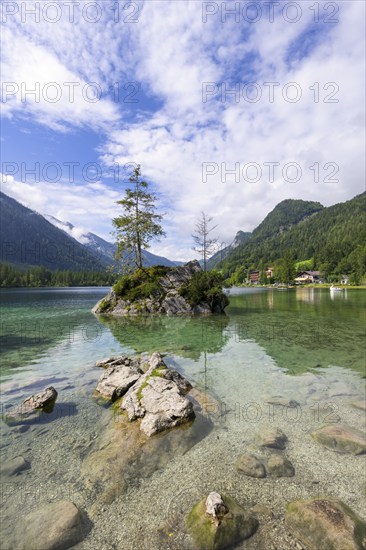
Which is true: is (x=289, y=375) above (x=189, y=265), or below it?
below

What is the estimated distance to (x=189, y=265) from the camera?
140 ft

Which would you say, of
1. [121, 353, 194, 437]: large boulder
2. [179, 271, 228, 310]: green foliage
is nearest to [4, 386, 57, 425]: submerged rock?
[121, 353, 194, 437]: large boulder

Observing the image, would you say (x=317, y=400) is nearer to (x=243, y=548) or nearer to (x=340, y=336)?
(x=243, y=548)

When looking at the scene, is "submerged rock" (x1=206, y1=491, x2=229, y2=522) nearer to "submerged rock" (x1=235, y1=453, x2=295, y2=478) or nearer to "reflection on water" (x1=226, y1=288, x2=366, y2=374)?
"submerged rock" (x1=235, y1=453, x2=295, y2=478)

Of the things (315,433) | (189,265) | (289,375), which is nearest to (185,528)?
(315,433)

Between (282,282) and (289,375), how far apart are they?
→ 620 ft

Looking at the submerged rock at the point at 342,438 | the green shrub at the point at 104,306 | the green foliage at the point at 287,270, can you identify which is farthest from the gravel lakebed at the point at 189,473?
the green foliage at the point at 287,270

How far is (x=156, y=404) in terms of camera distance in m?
8.99

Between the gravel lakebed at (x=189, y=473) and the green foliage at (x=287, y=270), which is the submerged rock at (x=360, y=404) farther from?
the green foliage at (x=287, y=270)

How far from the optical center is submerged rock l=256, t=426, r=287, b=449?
23.9 feet

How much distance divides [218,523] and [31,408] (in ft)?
24.8

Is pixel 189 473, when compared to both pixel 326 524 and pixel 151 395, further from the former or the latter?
pixel 151 395

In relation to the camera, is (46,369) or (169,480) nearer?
(169,480)

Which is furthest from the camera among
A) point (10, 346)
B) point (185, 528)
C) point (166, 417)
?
point (10, 346)
